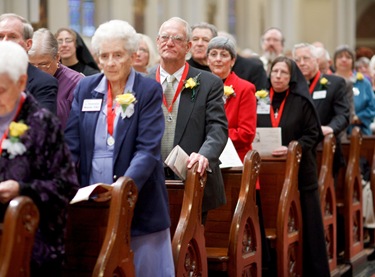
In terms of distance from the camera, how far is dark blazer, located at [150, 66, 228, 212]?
5941mm

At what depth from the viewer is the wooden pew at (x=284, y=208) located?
723 centimetres

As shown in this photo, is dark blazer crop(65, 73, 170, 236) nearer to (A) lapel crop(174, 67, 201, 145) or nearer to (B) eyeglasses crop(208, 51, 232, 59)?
(A) lapel crop(174, 67, 201, 145)

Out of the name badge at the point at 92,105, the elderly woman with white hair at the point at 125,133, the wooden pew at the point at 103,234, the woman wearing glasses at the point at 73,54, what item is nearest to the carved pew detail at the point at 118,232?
the wooden pew at the point at 103,234

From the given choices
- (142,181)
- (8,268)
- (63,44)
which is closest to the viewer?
(8,268)

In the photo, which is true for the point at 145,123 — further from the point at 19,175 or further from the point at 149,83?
the point at 19,175

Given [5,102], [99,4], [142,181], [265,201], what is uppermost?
[99,4]

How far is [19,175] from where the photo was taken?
4.10 m

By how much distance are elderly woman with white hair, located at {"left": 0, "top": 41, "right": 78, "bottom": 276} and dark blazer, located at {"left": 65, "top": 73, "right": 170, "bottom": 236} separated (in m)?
0.79

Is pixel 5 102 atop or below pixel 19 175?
atop

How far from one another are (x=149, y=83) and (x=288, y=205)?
2539mm

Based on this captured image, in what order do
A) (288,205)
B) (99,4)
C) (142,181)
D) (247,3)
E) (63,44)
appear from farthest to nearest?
(247,3) → (99,4) → (63,44) → (288,205) → (142,181)

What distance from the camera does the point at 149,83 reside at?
16.8 feet

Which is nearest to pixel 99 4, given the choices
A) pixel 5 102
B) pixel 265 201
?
pixel 265 201

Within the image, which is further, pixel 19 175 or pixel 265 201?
pixel 265 201
